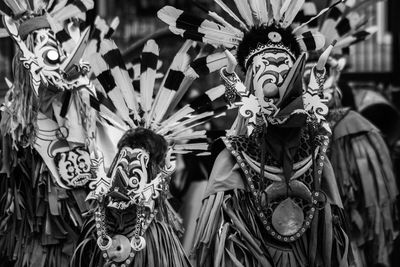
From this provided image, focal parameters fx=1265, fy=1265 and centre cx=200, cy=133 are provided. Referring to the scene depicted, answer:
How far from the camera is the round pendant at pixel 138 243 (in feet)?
19.8

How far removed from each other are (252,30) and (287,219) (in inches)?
38.6

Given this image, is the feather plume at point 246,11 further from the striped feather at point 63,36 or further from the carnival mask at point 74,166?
the striped feather at point 63,36

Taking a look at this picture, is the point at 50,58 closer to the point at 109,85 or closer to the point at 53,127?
the point at 53,127

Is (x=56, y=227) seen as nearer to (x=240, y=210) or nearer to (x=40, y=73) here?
(x=40, y=73)

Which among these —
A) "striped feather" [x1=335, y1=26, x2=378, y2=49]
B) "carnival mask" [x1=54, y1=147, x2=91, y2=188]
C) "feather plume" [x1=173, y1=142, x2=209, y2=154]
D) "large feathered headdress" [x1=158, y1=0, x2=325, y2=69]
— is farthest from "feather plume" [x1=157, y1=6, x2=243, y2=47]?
"striped feather" [x1=335, y1=26, x2=378, y2=49]

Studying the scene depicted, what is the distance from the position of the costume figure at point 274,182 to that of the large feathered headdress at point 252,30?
5cm

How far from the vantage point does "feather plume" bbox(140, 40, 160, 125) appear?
6535 mm

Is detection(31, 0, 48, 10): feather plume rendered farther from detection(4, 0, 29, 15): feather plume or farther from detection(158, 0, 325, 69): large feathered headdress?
detection(158, 0, 325, 69): large feathered headdress

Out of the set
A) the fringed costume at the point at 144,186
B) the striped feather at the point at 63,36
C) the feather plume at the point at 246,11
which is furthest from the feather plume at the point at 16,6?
the feather plume at the point at 246,11

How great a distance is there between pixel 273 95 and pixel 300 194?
0.48m

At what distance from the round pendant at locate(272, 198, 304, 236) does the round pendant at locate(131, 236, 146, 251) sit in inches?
26.0

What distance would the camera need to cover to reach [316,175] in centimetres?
590

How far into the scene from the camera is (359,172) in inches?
314

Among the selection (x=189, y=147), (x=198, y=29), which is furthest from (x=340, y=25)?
(x=198, y=29)
